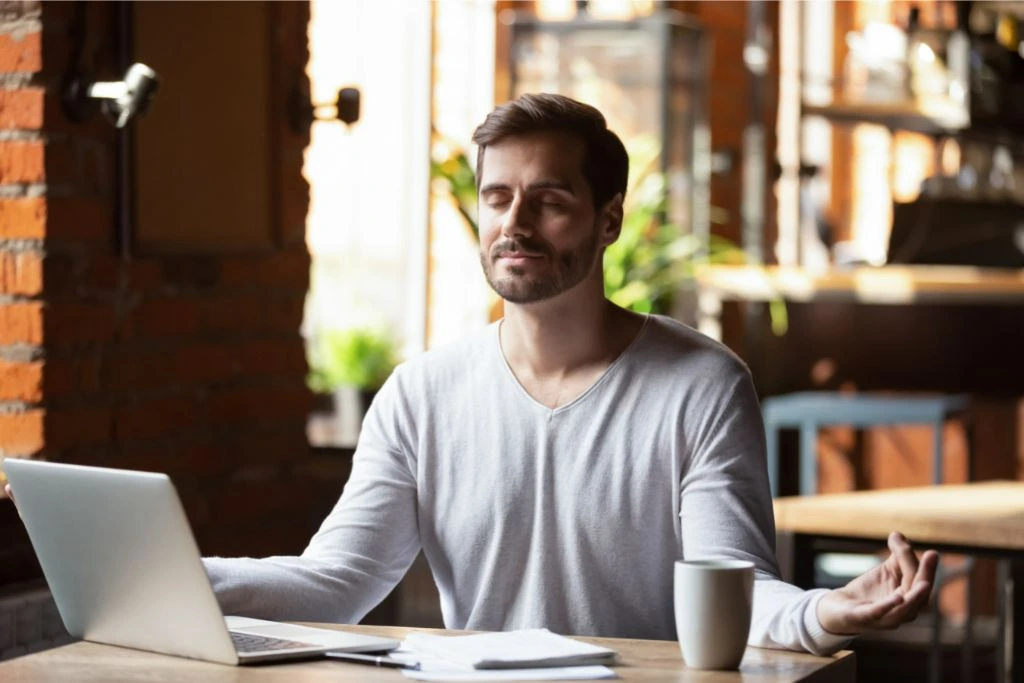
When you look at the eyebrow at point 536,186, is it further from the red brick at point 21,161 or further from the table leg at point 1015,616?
the table leg at point 1015,616

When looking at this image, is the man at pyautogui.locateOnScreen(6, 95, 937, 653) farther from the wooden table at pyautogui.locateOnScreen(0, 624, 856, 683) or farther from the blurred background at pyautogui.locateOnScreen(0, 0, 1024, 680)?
the blurred background at pyautogui.locateOnScreen(0, 0, 1024, 680)

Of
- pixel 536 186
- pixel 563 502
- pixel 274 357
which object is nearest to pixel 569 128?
pixel 536 186

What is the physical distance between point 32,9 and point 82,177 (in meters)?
0.25

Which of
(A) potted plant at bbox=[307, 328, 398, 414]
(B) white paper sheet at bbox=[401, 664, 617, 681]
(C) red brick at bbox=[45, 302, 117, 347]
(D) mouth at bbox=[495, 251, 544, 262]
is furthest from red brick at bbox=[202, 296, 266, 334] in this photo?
(A) potted plant at bbox=[307, 328, 398, 414]

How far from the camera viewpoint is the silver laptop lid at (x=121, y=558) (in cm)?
144

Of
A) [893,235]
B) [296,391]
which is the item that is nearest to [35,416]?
[296,391]

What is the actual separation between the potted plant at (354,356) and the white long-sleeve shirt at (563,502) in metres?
2.85

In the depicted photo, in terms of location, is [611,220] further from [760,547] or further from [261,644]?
[261,644]

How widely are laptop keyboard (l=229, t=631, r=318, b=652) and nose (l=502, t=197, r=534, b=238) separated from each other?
23.2 inches

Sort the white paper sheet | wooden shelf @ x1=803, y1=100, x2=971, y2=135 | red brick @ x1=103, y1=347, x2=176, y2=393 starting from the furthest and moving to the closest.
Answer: wooden shelf @ x1=803, y1=100, x2=971, y2=135, red brick @ x1=103, y1=347, x2=176, y2=393, the white paper sheet

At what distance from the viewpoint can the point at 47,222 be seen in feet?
7.34

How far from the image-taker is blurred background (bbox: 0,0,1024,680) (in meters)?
2.29

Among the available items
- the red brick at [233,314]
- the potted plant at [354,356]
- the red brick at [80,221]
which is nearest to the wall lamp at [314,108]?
the red brick at [233,314]

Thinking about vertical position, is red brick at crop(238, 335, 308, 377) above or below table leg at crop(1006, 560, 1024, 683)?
above
